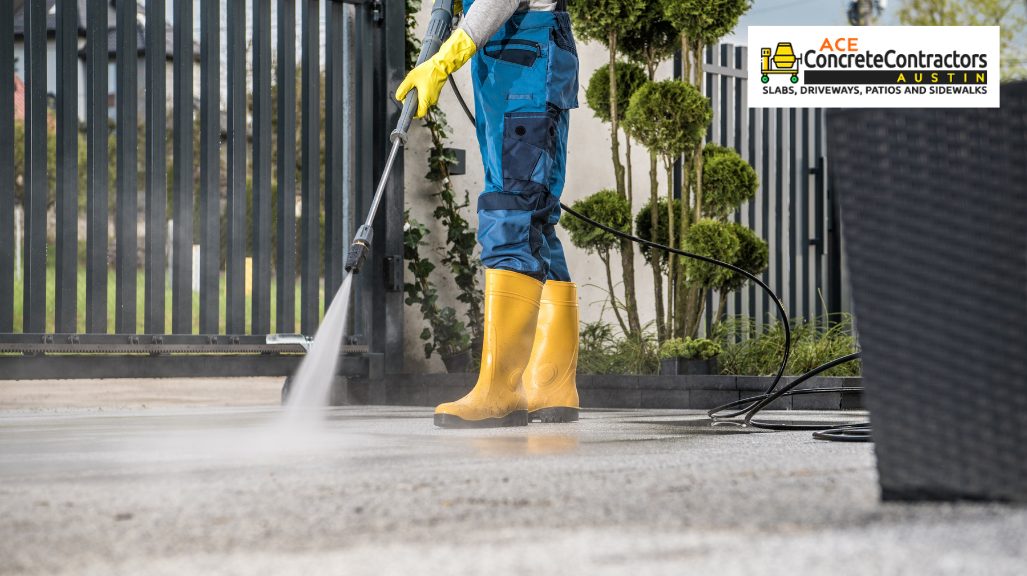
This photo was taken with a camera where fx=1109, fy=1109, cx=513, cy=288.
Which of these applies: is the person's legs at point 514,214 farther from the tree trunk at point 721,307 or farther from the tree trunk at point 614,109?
the tree trunk at point 721,307

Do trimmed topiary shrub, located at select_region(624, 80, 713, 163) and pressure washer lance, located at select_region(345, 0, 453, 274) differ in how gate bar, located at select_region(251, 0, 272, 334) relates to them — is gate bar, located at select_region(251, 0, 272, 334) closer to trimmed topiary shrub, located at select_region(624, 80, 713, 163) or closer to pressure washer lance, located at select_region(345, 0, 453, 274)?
pressure washer lance, located at select_region(345, 0, 453, 274)

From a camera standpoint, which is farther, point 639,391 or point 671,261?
point 671,261

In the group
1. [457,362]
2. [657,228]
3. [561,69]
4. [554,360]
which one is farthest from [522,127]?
[657,228]

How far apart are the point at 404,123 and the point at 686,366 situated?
1768 mm

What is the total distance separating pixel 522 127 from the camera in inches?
108

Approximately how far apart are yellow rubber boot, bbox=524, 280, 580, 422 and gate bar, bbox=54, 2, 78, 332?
150 cm

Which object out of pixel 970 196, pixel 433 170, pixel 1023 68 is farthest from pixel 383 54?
pixel 1023 68

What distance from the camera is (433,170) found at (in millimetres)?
4438

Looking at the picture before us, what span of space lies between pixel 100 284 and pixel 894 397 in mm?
2993

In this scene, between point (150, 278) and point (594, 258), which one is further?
point (594, 258)

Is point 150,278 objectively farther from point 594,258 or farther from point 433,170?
point 594,258

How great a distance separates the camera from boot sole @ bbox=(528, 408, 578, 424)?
2.98 m

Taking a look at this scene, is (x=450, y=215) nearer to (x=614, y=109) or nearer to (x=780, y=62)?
(x=614, y=109)

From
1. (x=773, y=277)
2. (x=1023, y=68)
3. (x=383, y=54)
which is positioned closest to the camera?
(x=383, y=54)
